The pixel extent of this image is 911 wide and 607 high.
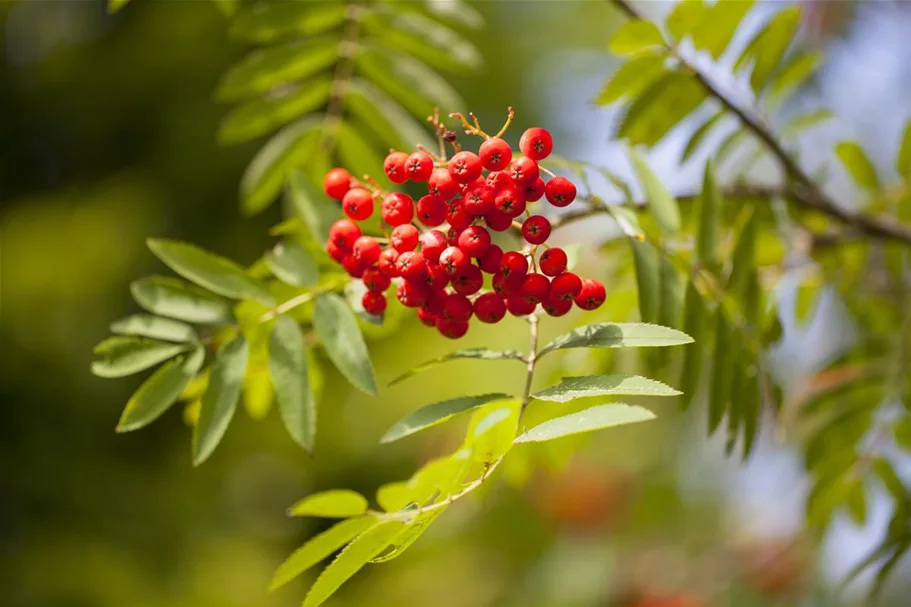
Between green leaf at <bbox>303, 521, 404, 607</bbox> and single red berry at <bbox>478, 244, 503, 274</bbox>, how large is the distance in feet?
0.91

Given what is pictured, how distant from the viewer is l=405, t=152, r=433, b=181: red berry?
0.88 meters

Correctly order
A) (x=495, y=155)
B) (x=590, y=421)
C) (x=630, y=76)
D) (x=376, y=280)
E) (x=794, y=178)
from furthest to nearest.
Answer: (x=794, y=178) < (x=630, y=76) < (x=376, y=280) < (x=495, y=155) < (x=590, y=421)

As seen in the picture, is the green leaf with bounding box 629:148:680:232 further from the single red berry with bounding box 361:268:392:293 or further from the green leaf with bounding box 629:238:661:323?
the single red berry with bounding box 361:268:392:293

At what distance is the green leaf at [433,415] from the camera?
810mm

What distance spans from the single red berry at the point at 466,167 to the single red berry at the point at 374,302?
0.64 feet

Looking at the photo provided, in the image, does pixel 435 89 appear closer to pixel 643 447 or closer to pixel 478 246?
pixel 478 246

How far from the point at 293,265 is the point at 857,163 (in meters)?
1.21

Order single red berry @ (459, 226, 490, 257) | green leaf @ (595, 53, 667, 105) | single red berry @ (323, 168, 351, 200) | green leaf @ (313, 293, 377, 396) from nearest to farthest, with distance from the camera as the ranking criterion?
single red berry @ (459, 226, 490, 257), green leaf @ (313, 293, 377, 396), single red berry @ (323, 168, 351, 200), green leaf @ (595, 53, 667, 105)

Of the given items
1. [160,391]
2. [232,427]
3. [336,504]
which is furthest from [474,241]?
[232,427]

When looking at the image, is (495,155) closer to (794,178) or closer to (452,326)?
(452,326)

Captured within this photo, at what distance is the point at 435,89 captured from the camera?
139 cm

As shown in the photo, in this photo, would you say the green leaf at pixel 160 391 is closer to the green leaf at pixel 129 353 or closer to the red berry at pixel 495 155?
the green leaf at pixel 129 353

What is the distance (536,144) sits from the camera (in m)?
0.84

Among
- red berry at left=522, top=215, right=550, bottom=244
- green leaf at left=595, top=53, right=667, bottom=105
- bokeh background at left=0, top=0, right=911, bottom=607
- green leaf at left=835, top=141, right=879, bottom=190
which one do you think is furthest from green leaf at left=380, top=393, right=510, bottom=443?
bokeh background at left=0, top=0, right=911, bottom=607
